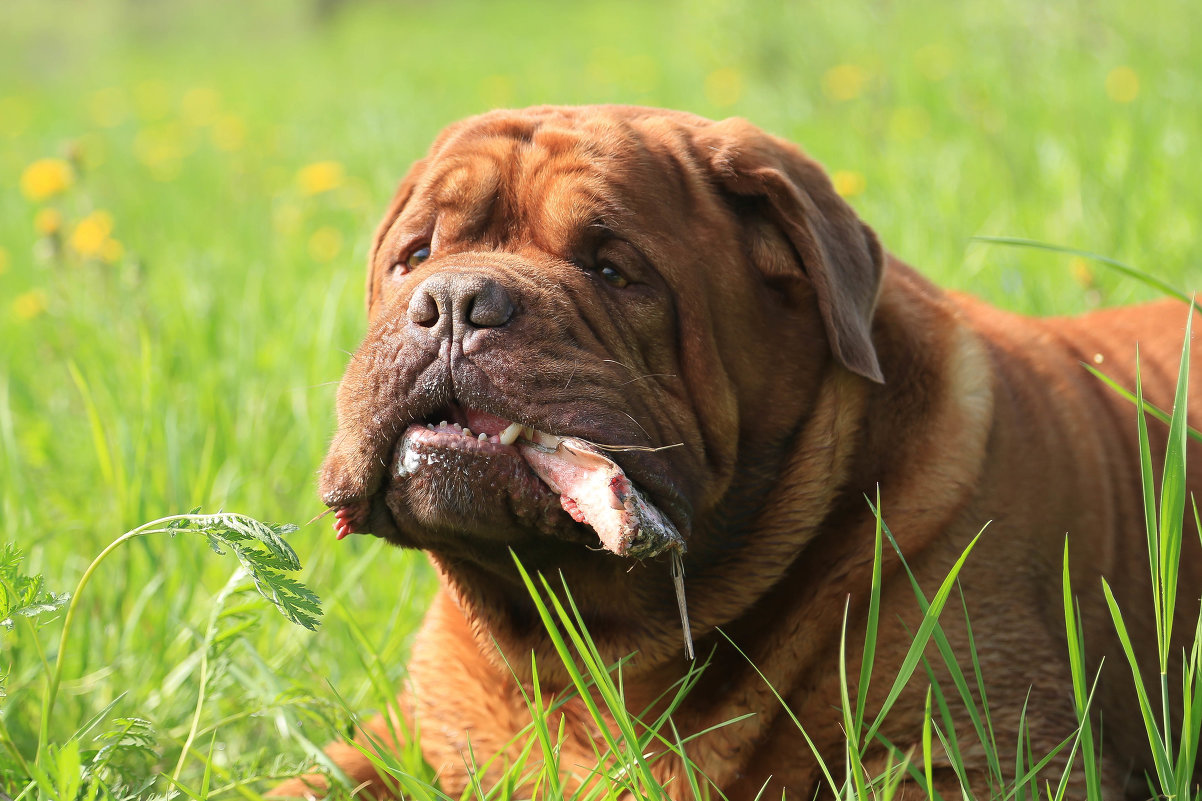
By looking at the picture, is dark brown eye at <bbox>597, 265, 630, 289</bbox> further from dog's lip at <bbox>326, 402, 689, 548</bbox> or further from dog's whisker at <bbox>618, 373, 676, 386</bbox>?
dog's lip at <bbox>326, 402, 689, 548</bbox>

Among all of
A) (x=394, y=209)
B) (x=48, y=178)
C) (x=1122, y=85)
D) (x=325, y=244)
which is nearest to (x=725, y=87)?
(x=1122, y=85)

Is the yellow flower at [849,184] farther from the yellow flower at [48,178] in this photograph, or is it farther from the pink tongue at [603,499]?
the yellow flower at [48,178]

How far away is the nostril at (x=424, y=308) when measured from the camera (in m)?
2.15

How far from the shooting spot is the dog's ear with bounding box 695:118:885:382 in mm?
2402

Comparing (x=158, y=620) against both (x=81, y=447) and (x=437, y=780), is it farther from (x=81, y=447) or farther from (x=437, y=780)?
(x=81, y=447)

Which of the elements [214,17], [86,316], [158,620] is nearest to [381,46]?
[214,17]

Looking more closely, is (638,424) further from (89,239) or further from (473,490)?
(89,239)

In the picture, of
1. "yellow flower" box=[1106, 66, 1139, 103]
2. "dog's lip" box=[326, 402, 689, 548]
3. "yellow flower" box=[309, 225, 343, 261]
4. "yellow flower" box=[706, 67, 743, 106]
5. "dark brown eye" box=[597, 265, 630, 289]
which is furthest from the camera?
"yellow flower" box=[706, 67, 743, 106]

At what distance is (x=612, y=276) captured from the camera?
2.37 metres

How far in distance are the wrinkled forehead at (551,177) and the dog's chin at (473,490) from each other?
1.73 feet

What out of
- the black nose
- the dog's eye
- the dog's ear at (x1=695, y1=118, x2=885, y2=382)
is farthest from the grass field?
the dog's ear at (x1=695, y1=118, x2=885, y2=382)

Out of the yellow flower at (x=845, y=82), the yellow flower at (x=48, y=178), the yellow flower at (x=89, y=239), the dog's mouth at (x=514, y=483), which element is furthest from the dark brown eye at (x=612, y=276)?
the yellow flower at (x=845, y=82)

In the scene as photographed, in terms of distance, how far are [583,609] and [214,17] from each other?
32912 mm

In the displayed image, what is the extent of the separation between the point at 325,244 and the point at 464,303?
15.5 feet
